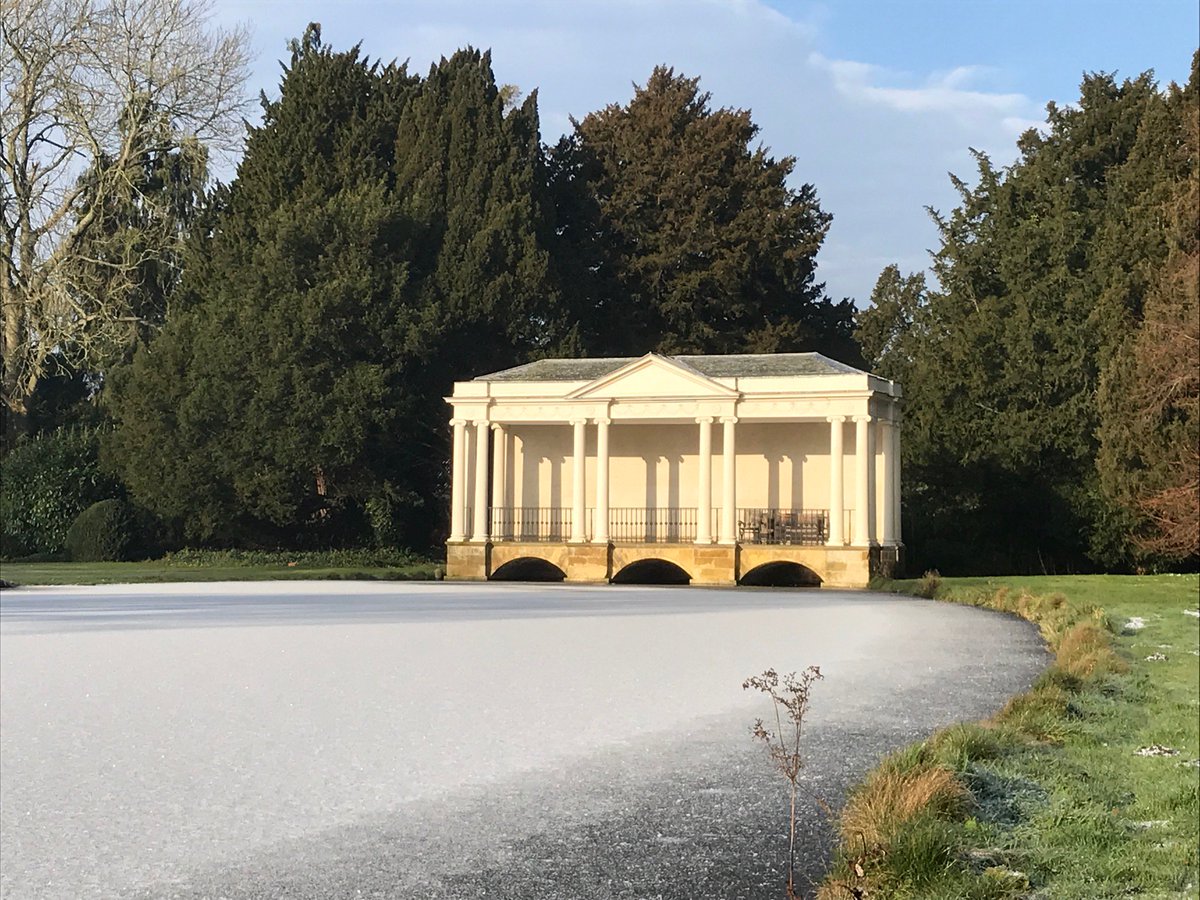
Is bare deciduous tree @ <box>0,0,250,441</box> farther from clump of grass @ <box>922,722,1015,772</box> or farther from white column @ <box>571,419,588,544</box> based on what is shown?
clump of grass @ <box>922,722,1015,772</box>

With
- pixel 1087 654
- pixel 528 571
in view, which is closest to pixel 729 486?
pixel 528 571

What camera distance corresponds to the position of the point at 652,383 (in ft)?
112

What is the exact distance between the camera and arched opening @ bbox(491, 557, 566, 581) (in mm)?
35875

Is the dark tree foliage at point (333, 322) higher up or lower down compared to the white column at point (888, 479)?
higher up

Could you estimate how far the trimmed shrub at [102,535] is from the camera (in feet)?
133

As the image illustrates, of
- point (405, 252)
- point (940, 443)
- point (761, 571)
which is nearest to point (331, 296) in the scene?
point (405, 252)

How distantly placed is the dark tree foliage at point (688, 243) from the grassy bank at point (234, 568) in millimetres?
12253

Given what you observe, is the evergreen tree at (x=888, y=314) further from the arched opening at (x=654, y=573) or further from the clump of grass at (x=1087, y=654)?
the clump of grass at (x=1087, y=654)

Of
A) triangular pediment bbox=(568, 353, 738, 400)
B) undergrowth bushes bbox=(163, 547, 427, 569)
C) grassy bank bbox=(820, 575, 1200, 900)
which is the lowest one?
grassy bank bbox=(820, 575, 1200, 900)

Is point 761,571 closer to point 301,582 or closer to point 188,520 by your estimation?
point 301,582

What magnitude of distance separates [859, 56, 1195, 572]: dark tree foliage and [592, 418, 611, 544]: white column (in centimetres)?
986

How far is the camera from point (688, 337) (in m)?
49.2

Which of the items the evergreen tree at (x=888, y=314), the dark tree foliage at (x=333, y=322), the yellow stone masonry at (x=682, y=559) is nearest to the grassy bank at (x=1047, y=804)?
the yellow stone masonry at (x=682, y=559)

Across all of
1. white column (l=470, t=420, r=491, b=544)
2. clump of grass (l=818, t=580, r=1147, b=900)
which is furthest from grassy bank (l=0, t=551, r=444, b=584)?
clump of grass (l=818, t=580, r=1147, b=900)
